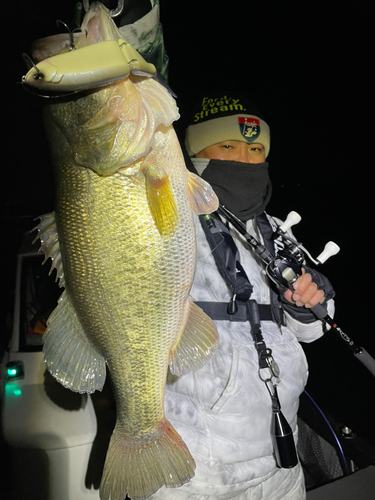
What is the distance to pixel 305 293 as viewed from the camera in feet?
4.27

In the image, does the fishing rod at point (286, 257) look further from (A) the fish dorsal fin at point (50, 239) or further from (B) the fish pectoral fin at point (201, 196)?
(A) the fish dorsal fin at point (50, 239)

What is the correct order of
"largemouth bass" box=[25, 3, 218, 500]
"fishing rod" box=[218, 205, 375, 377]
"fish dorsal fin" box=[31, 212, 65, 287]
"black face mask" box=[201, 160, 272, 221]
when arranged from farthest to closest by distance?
1. "black face mask" box=[201, 160, 272, 221]
2. "fishing rod" box=[218, 205, 375, 377]
3. "fish dorsal fin" box=[31, 212, 65, 287]
4. "largemouth bass" box=[25, 3, 218, 500]

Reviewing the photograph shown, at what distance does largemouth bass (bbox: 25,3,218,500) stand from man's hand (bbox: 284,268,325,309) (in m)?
0.50

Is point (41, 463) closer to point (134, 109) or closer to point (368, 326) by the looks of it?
point (134, 109)

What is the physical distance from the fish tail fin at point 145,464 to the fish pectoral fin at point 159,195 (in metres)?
0.62

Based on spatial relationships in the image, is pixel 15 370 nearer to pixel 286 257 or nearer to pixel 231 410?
pixel 231 410

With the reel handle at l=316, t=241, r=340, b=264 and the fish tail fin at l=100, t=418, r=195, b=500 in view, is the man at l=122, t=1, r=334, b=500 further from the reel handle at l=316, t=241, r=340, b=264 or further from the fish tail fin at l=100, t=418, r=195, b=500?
the fish tail fin at l=100, t=418, r=195, b=500

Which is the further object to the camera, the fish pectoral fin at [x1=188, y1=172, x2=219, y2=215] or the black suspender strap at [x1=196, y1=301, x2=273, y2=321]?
the black suspender strap at [x1=196, y1=301, x2=273, y2=321]

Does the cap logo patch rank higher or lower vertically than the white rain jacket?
higher

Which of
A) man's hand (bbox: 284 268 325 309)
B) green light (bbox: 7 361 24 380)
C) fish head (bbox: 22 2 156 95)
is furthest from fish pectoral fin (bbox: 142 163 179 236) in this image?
green light (bbox: 7 361 24 380)

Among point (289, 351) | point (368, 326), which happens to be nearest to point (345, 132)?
point (368, 326)

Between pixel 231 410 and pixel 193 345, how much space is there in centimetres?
41

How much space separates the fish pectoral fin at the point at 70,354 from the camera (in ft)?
2.97

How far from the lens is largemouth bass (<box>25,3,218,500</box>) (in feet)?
2.48
